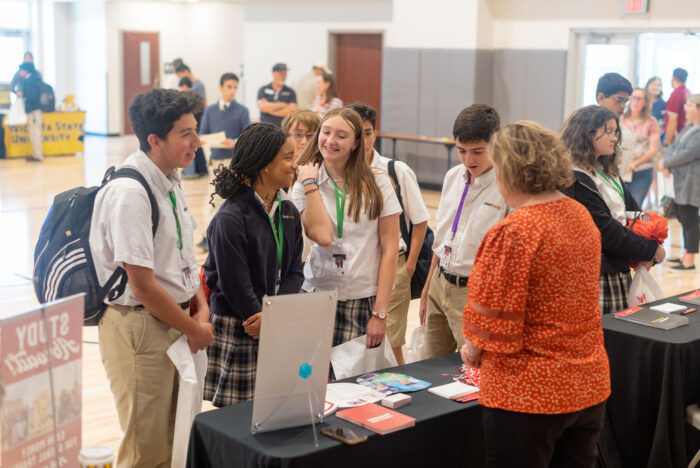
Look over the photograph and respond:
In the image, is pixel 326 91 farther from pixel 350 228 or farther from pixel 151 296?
pixel 151 296

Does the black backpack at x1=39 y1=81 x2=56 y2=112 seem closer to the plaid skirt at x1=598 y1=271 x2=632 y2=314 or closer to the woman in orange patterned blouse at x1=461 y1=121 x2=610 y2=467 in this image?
the plaid skirt at x1=598 y1=271 x2=632 y2=314

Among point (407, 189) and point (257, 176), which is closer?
point (257, 176)

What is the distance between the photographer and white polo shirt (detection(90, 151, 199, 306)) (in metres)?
2.45

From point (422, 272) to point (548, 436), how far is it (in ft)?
6.12

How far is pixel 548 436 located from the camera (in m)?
2.07

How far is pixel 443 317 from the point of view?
3375 millimetres

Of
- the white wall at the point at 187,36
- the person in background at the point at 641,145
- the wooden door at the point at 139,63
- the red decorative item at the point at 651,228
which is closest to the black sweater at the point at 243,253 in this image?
the red decorative item at the point at 651,228

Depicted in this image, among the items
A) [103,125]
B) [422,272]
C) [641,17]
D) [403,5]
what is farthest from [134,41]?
[422,272]

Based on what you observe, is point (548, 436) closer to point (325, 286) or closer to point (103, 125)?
point (325, 286)

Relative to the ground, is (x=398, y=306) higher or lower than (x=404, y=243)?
lower

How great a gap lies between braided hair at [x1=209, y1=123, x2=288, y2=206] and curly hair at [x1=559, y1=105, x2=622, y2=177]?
1258mm

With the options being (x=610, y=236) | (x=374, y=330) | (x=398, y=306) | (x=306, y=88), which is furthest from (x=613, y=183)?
(x=306, y=88)

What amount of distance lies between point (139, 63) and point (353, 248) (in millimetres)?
16166

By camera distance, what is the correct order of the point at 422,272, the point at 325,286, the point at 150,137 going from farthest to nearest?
the point at 422,272
the point at 325,286
the point at 150,137
